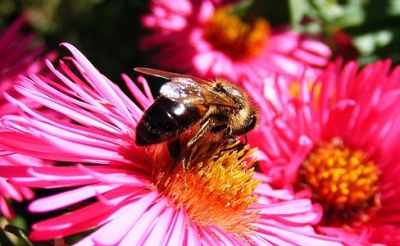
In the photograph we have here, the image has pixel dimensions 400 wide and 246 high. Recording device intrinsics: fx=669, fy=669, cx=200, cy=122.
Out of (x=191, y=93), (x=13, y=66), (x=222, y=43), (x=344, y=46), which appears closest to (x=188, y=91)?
(x=191, y=93)

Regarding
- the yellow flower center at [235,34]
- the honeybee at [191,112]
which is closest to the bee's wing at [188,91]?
the honeybee at [191,112]

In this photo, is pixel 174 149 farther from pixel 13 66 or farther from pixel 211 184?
pixel 13 66

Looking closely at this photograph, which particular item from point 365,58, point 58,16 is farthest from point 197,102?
point 58,16

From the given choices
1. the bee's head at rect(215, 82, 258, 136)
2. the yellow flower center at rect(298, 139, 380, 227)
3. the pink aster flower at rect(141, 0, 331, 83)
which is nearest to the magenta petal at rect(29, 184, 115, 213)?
the bee's head at rect(215, 82, 258, 136)

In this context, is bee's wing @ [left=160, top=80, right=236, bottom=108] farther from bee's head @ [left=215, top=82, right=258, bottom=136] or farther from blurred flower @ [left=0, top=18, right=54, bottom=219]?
blurred flower @ [left=0, top=18, right=54, bottom=219]

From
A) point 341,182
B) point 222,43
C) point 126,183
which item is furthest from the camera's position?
point 222,43

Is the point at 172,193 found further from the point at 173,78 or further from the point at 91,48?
the point at 91,48
